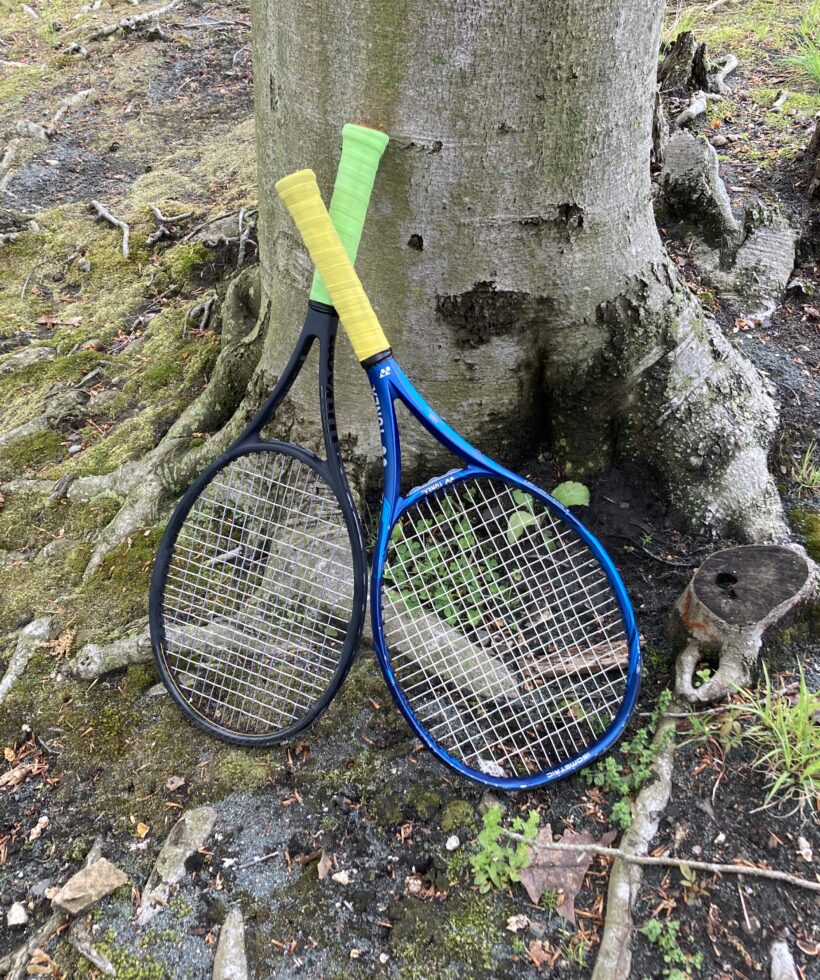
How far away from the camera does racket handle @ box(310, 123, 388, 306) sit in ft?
5.88

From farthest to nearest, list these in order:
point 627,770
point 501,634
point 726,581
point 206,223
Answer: point 206,223 → point 501,634 → point 726,581 → point 627,770

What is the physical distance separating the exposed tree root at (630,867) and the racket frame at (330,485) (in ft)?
2.78

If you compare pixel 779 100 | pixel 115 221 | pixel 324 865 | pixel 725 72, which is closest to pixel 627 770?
pixel 324 865

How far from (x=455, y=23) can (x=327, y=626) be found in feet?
5.58

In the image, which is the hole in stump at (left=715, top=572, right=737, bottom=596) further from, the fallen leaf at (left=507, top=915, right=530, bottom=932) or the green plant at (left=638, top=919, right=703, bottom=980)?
the fallen leaf at (left=507, top=915, right=530, bottom=932)

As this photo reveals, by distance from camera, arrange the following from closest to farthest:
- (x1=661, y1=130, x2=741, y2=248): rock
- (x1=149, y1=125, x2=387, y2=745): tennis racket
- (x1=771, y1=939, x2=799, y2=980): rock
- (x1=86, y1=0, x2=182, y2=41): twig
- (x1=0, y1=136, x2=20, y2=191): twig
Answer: (x1=771, y1=939, x2=799, y2=980): rock → (x1=149, y1=125, x2=387, y2=745): tennis racket → (x1=661, y1=130, x2=741, y2=248): rock → (x1=0, y1=136, x2=20, y2=191): twig → (x1=86, y1=0, x2=182, y2=41): twig

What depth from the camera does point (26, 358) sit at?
380 cm

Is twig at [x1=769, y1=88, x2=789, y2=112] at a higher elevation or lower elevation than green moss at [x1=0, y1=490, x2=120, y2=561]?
higher

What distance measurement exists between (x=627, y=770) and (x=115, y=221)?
458cm

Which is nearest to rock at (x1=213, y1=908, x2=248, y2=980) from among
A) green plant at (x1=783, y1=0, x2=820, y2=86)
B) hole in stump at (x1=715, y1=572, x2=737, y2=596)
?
hole in stump at (x1=715, y1=572, x2=737, y2=596)

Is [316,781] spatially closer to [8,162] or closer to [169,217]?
[169,217]

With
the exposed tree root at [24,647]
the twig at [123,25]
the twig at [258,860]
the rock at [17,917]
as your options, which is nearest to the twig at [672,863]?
the twig at [258,860]

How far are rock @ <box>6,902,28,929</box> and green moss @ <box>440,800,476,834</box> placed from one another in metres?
1.11

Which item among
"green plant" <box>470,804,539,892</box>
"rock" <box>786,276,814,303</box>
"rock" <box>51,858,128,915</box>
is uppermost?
"rock" <box>786,276,814,303</box>
